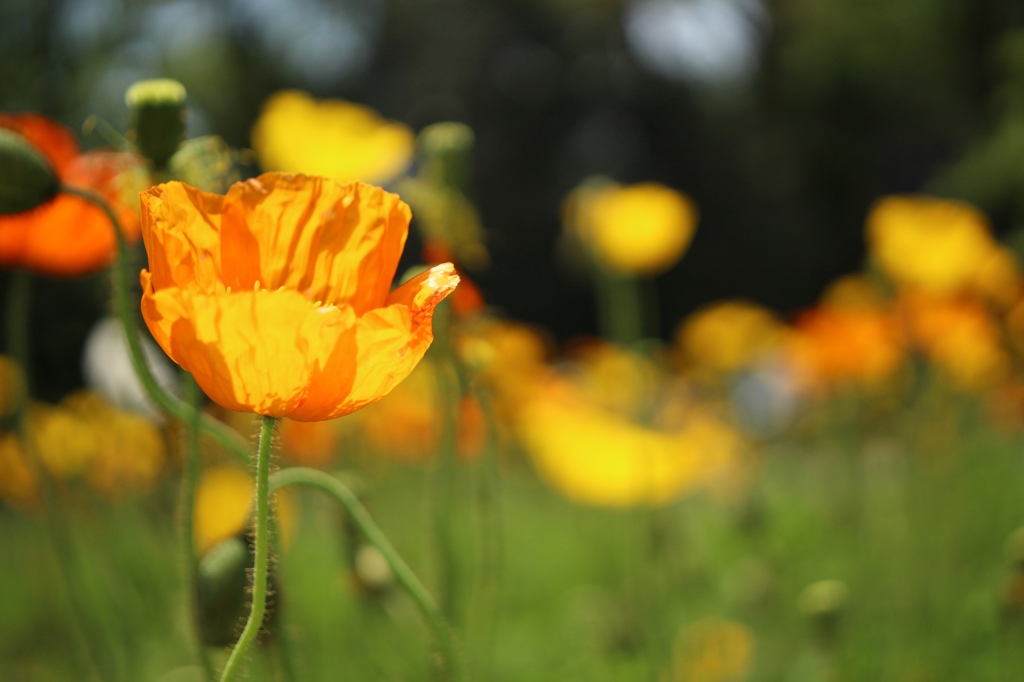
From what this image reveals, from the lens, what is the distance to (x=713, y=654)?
1.51 m

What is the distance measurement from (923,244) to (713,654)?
2.39ft

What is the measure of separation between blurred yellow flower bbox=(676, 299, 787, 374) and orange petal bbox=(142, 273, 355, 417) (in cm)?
207

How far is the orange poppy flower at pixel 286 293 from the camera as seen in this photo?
450mm

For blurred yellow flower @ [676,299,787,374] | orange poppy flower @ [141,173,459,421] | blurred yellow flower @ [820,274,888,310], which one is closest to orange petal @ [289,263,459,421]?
orange poppy flower @ [141,173,459,421]

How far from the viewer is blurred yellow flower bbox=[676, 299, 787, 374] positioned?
2447 mm

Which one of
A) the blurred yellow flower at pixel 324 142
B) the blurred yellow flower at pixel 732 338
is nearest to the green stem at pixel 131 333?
the blurred yellow flower at pixel 324 142

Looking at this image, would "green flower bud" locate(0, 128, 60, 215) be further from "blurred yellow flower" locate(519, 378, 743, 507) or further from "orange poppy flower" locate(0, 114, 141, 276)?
"blurred yellow flower" locate(519, 378, 743, 507)

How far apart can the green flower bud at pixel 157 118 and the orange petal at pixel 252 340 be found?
24cm

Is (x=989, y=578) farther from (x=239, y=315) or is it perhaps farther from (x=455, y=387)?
(x=239, y=315)

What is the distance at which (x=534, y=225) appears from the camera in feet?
34.9

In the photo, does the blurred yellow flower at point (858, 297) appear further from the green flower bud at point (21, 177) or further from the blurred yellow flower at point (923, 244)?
the green flower bud at point (21, 177)

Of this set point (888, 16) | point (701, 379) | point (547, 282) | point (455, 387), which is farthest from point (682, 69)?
point (455, 387)

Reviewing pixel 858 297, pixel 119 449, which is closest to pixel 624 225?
pixel 119 449

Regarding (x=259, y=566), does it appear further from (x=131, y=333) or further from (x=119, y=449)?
(x=119, y=449)
